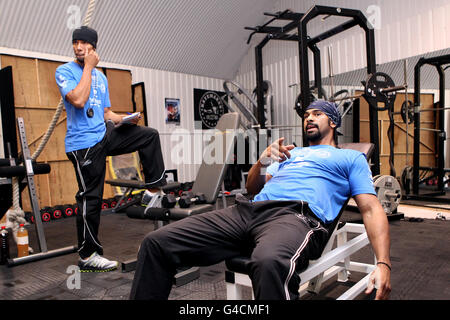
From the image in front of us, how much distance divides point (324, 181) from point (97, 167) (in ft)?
5.07

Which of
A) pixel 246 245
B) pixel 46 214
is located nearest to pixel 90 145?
pixel 246 245

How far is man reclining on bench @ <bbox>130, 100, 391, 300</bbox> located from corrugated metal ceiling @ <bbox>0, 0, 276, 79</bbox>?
13.5 ft

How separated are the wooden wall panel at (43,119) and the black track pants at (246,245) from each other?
3886 millimetres

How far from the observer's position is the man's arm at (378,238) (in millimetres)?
1219

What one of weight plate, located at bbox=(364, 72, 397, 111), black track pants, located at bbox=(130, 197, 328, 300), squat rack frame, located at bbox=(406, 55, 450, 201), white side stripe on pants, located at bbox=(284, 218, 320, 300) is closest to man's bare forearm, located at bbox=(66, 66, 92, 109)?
black track pants, located at bbox=(130, 197, 328, 300)

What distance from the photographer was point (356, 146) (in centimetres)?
289

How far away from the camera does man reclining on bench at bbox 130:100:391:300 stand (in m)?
1.16

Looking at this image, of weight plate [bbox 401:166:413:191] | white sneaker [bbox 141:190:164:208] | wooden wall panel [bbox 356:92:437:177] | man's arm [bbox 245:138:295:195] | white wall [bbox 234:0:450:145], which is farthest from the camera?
wooden wall panel [bbox 356:92:437:177]

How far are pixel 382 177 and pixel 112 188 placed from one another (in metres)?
3.90

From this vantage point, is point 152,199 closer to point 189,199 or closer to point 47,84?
point 189,199

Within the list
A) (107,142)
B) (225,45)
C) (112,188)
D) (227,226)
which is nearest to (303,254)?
(227,226)

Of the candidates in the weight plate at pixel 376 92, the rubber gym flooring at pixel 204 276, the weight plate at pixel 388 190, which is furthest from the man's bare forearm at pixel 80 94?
the weight plate at pixel 388 190

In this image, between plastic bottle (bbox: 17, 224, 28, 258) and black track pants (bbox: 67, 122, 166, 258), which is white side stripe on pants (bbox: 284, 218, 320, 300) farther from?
plastic bottle (bbox: 17, 224, 28, 258)
